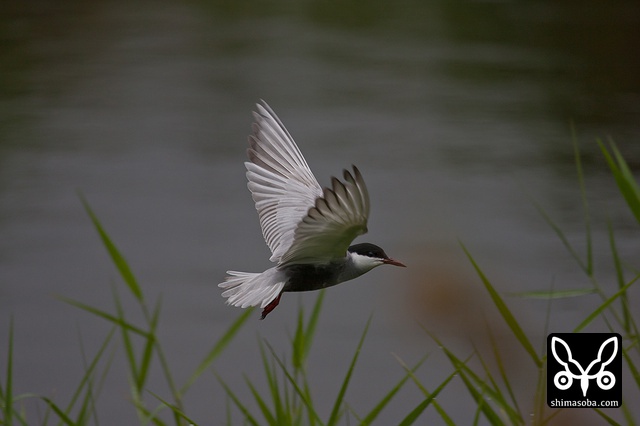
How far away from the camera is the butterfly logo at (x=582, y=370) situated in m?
1.80

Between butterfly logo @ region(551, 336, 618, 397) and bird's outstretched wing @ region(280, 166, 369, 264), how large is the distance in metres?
0.38

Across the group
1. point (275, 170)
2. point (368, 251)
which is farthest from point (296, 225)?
point (275, 170)

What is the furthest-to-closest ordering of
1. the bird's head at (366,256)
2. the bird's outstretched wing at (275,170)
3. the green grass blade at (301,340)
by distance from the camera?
the bird's outstretched wing at (275,170), the bird's head at (366,256), the green grass blade at (301,340)

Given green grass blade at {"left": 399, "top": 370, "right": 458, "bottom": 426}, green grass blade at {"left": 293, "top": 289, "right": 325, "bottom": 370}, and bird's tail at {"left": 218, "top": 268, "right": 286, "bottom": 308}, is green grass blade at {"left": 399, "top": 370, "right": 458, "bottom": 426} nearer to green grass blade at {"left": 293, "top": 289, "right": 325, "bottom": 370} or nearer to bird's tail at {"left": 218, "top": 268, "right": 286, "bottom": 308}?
green grass blade at {"left": 293, "top": 289, "right": 325, "bottom": 370}

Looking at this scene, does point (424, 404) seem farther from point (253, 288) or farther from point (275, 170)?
point (275, 170)

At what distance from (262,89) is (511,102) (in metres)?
1.62

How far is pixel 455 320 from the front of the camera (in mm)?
3611

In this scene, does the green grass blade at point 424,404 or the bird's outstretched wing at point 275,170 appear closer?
the green grass blade at point 424,404

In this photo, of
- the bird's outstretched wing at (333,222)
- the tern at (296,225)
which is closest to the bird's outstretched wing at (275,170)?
the tern at (296,225)

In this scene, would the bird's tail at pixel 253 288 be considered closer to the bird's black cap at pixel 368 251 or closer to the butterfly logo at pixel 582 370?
the bird's black cap at pixel 368 251

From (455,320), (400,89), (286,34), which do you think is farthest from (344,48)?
(455,320)

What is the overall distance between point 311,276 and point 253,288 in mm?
104

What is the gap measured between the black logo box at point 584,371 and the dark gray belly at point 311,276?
388 mm

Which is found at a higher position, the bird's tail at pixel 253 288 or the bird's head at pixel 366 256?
the bird's head at pixel 366 256
